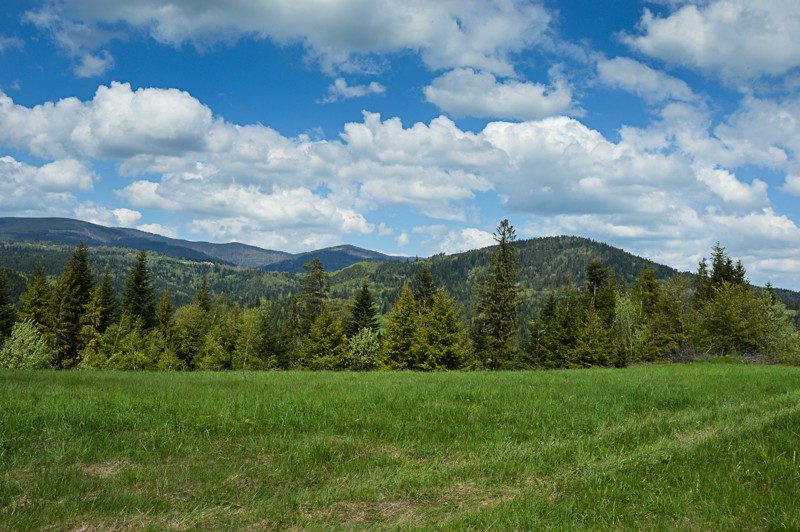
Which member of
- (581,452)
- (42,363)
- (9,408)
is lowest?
(42,363)

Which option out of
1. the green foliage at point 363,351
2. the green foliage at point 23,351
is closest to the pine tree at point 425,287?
the green foliage at point 363,351

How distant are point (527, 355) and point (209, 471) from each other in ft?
178

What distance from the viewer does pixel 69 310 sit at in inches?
2072

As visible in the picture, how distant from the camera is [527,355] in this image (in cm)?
5781

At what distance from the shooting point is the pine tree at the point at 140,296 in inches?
2285

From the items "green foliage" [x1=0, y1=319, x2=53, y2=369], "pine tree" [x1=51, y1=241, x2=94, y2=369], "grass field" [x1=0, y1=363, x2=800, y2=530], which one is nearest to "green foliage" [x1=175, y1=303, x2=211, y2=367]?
"pine tree" [x1=51, y1=241, x2=94, y2=369]

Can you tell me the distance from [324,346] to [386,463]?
45.9 meters

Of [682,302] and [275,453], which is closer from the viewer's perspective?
[275,453]

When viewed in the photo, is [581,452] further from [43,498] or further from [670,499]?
[43,498]

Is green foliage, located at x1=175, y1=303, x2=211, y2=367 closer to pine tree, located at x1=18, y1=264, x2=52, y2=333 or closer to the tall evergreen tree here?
pine tree, located at x1=18, y1=264, x2=52, y2=333

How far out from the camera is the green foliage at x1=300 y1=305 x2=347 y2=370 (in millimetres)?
52875

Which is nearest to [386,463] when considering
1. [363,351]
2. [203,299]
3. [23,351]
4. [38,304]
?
[23,351]

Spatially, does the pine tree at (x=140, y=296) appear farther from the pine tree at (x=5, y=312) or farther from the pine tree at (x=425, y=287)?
the pine tree at (x=425, y=287)

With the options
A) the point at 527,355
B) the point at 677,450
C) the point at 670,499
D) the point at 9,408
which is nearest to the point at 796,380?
the point at 677,450
